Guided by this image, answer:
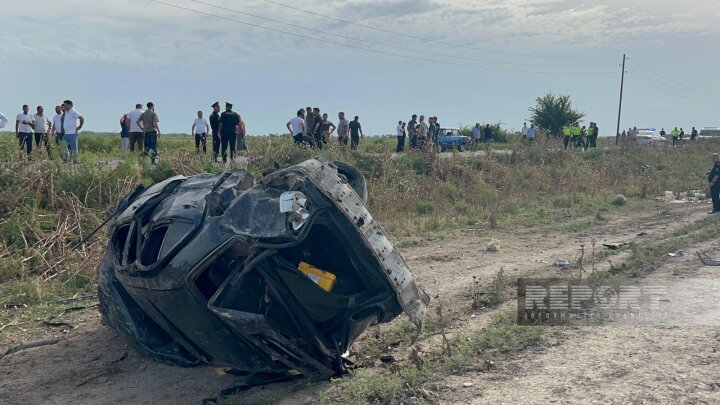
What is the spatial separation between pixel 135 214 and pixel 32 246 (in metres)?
4.71

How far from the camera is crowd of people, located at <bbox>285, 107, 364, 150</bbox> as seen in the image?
16.7 meters

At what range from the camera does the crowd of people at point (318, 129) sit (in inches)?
658

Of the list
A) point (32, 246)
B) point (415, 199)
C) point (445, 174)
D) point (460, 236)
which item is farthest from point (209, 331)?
point (445, 174)

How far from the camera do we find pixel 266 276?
4215mm

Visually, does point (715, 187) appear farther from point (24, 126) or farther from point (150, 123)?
point (24, 126)

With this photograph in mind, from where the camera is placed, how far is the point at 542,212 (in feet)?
48.1

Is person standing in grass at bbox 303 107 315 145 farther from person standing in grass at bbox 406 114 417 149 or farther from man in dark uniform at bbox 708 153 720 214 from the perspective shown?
man in dark uniform at bbox 708 153 720 214

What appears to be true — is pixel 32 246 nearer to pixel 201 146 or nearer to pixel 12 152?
pixel 12 152

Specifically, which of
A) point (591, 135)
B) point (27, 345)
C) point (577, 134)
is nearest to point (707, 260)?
point (27, 345)

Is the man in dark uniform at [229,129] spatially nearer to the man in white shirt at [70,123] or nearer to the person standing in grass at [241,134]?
the person standing in grass at [241,134]

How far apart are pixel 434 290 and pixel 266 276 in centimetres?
359

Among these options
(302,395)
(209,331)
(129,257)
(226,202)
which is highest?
(226,202)

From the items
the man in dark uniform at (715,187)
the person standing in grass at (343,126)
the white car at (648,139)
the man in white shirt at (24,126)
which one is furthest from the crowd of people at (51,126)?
the white car at (648,139)

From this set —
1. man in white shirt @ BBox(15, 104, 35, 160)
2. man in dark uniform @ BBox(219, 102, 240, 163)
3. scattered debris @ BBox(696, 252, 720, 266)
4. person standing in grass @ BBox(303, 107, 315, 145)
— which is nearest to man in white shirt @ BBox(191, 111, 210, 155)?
man in dark uniform @ BBox(219, 102, 240, 163)
